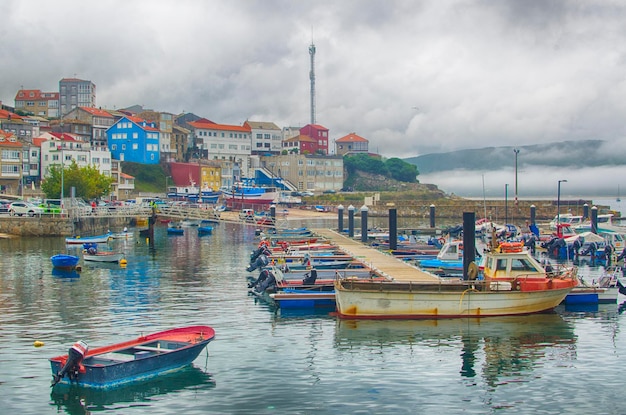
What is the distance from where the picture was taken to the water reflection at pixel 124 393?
2422cm

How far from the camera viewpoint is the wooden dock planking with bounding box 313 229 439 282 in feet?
143

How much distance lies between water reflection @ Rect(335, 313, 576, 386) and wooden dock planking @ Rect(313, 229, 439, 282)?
21.4 feet

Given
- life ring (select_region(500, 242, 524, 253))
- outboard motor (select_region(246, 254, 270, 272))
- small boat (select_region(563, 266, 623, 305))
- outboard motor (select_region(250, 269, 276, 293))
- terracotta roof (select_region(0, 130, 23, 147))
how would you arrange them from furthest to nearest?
terracotta roof (select_region(0, 130, 23, 147)), outboard motor (select_region(246, 254, 270, 272)), outboard motor (select_region(250, 269, 276, 293)), small boat (select_region(563, 266, 623, 305)), life ring (select_region(500, 242, 524, 253))

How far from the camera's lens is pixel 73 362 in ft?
82.9

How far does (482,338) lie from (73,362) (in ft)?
56.4

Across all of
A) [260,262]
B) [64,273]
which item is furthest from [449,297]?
[64,273]

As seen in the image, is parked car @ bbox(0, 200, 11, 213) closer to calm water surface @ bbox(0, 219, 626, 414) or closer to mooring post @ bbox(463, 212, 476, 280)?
calm water surface @ bbox(0, 219, 626, 414)

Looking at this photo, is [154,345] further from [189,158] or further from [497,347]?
[189,158]

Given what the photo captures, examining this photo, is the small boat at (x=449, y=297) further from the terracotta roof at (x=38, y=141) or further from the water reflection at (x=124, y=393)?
the terracotta roof at (x=38, y=141)

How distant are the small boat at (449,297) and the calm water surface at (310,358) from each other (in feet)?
2.22

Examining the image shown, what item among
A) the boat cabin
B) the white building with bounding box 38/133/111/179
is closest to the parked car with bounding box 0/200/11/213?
the white building with bounding box 38/133/111/179

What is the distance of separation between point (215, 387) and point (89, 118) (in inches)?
5541

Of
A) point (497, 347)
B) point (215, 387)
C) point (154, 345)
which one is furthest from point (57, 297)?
point (497, 347)

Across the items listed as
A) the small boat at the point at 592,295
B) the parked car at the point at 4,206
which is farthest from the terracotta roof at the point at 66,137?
the small boat at the point at 592,295
